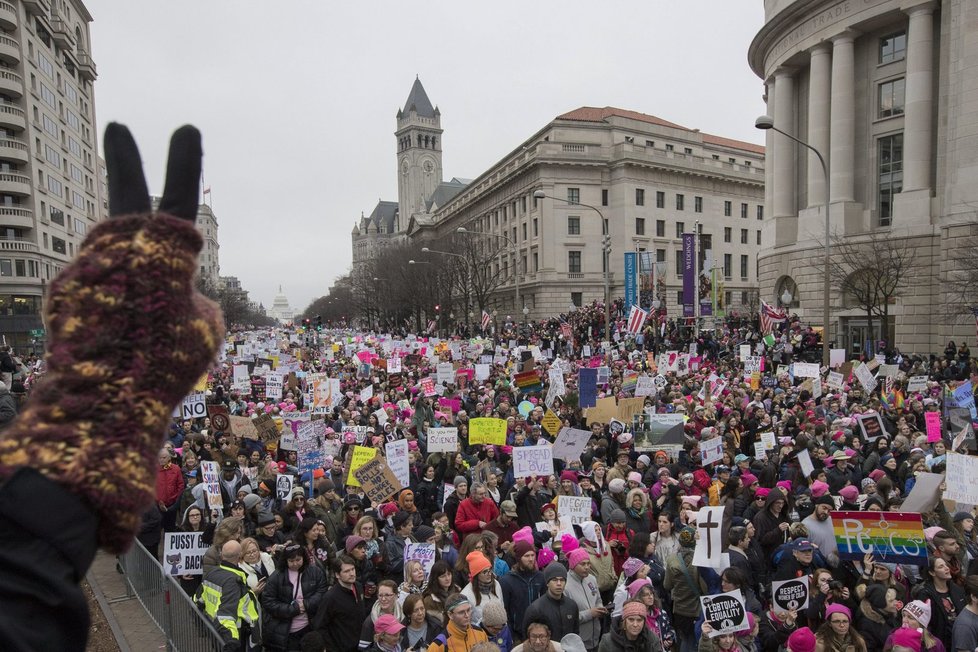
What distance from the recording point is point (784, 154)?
128ft

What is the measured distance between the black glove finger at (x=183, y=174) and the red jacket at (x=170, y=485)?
8.75 m

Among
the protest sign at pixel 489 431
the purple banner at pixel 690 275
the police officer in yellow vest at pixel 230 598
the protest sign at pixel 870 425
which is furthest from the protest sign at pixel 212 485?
the purple banner at pixel 690 275

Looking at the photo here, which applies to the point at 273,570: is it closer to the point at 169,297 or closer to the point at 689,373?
the point at 169,297

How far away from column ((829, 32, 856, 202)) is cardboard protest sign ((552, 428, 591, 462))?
30942 millimetres

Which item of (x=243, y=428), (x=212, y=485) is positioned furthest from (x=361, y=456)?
(x=243, y=428)

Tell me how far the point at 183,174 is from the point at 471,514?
736cm

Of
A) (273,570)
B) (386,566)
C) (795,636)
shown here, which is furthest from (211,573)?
(795,636)

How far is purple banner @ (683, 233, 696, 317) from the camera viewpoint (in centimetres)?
3075

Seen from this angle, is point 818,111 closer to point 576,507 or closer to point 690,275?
point 690,275

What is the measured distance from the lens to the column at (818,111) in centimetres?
3606

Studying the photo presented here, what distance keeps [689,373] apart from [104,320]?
21.0m

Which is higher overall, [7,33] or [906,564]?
[7,33]

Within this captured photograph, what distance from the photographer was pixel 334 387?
1727cm

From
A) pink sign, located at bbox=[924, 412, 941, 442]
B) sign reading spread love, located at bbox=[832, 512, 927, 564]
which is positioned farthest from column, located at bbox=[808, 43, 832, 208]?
sign reading spread love, located at bbox=[832, 512, 927, 564]
